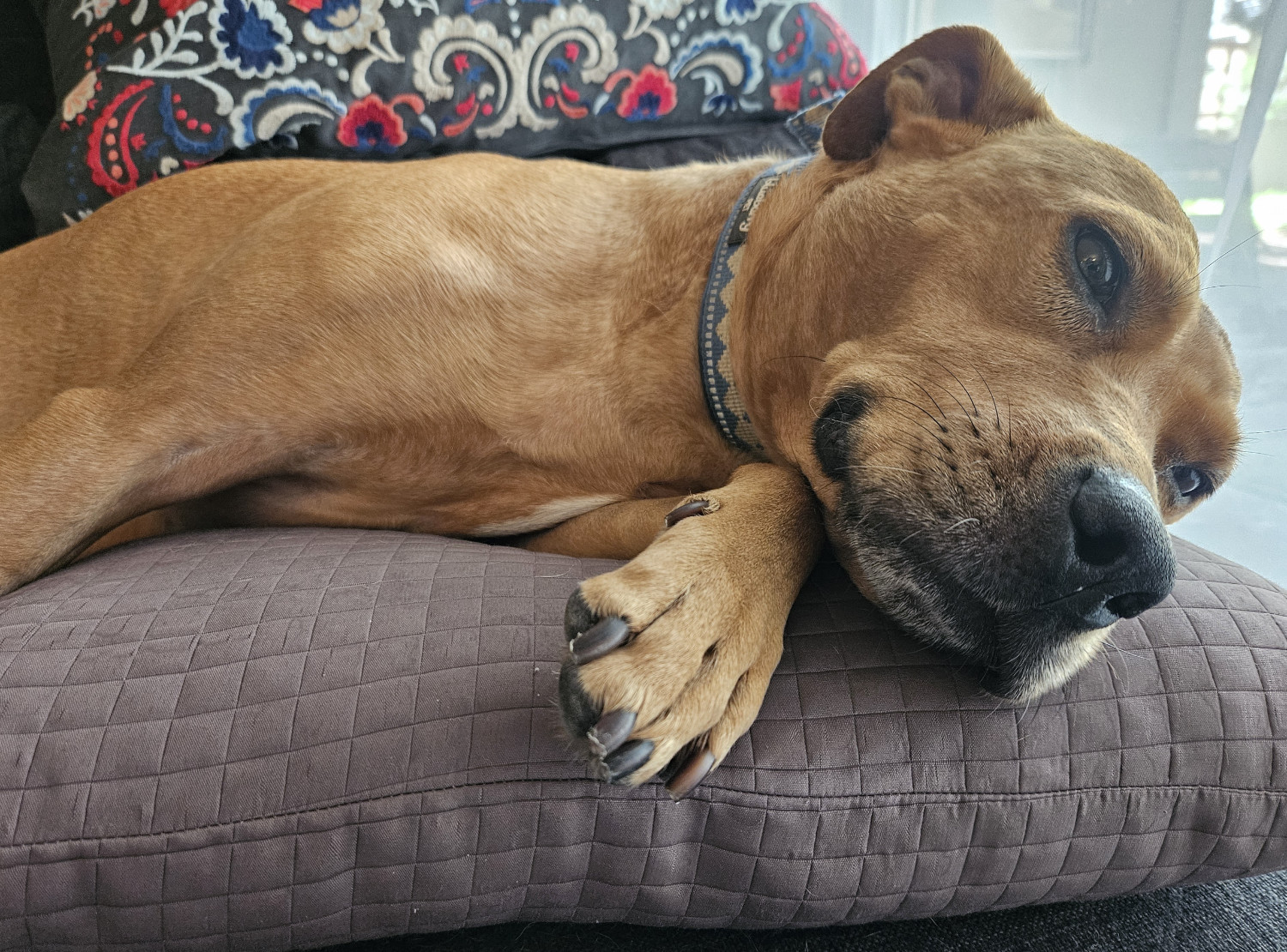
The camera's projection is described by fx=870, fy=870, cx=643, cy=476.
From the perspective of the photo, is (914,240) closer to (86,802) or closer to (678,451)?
(678,451)

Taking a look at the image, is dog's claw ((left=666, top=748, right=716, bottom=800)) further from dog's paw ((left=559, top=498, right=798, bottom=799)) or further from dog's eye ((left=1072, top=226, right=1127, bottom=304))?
dog's eye ((left=1072, top=226, right=1127, bottom=304))

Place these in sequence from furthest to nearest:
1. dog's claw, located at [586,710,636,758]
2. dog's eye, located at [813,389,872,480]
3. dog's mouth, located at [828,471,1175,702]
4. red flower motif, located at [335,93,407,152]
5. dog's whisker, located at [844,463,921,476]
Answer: red flower motif, located at [335,93,407,152], dog's eye, located at [813,389,872,480], dog's whisker, located at [844,463,921,476], dog's mouth, located at [828,471,1175,702], dog's claw, located at [586,710,636,758]

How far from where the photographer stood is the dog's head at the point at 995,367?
45.5 inches

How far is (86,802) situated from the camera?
108 cm

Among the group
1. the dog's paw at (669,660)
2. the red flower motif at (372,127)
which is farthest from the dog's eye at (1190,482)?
the red flower motif at (372,127)

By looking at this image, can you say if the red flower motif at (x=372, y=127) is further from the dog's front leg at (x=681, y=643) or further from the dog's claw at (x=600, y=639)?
the dog's claw at (x=600, y=639)

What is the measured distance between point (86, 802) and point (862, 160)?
5.36ft

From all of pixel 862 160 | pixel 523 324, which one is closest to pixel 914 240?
pixel 862 160

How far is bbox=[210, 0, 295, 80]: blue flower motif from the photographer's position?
2234mm

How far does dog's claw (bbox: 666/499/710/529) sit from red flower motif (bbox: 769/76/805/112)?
1.83 meters

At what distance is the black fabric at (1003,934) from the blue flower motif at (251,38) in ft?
6.88

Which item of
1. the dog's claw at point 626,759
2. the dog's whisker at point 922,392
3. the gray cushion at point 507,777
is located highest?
the dog's whisker at point 922,392

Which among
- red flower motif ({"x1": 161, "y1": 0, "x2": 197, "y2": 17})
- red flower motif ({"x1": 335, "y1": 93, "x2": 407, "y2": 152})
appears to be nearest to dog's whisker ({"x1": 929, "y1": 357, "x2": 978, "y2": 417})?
red flower motif ({"x1": 335, "y1": 93, "x2": 407, "y2": 152})

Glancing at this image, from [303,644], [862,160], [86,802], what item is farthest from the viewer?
[862,160]
